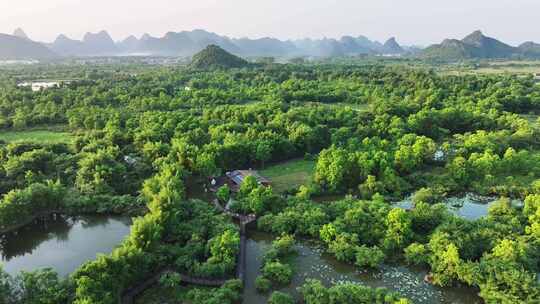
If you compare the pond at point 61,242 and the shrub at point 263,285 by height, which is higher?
the shrub at point 263,285

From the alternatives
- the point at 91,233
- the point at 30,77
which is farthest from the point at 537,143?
the point at 30,77

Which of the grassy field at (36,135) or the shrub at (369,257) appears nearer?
the shrub at (369,257)

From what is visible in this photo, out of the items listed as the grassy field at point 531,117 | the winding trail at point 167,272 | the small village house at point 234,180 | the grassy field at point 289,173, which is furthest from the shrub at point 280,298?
the grassy field at point 531,117

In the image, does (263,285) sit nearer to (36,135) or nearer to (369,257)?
(369,257)

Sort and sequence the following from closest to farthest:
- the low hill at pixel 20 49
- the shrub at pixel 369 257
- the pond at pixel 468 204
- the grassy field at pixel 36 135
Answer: the shrub at pixel 369 257, the pond at pixel 468 204, the grassy field at pixel 36 135, the low hill at pixel 20 49

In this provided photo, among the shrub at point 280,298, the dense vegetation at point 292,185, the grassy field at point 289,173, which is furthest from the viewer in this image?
the grassy field at point 289,173

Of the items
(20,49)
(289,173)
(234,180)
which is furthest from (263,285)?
(20,49)

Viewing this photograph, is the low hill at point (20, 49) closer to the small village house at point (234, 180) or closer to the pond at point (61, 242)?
the pond at point (61, 242)

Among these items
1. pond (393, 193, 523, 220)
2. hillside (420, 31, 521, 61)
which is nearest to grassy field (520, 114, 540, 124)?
pond (393, 193, 523, 220)
